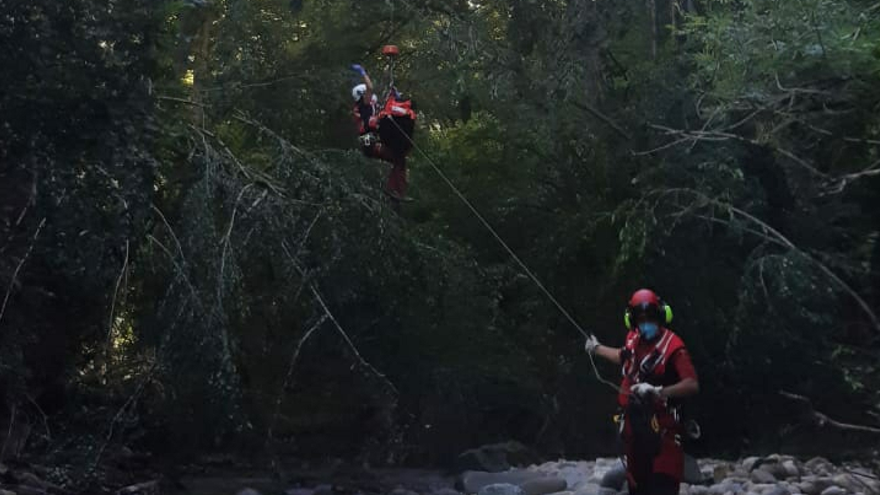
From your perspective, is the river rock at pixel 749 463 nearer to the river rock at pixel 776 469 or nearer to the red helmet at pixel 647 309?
the river rock at pixel 776 469

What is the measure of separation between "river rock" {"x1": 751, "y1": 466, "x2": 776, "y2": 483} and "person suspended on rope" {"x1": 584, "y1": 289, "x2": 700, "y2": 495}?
15.6 feet

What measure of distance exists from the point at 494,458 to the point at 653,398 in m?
6.72

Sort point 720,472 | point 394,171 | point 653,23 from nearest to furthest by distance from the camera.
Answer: point 394,171
point 720,472
point 653,23

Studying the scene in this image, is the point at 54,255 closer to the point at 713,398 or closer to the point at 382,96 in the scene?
the point at 382,96

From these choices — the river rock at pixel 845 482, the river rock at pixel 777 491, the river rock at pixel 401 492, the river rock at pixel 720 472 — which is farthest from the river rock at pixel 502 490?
the river rock at pixel 845 482

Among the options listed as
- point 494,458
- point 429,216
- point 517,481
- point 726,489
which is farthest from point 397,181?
point 726,489

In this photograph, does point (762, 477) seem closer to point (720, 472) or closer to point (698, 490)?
point (720, 472)

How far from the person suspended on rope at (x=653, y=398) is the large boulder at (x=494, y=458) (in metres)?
6.15

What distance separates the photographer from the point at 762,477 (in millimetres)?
10656

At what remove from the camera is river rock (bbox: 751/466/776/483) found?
34.8 feet

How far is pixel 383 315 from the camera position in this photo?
36.9 feet

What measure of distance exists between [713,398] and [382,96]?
15.4 feet

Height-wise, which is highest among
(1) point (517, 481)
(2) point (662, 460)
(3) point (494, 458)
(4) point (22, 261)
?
(4) point (22, 261)

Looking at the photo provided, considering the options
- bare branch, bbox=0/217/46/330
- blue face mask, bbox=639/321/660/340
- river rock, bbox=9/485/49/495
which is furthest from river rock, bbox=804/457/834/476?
bare branch, bbox=0/217/46/330
